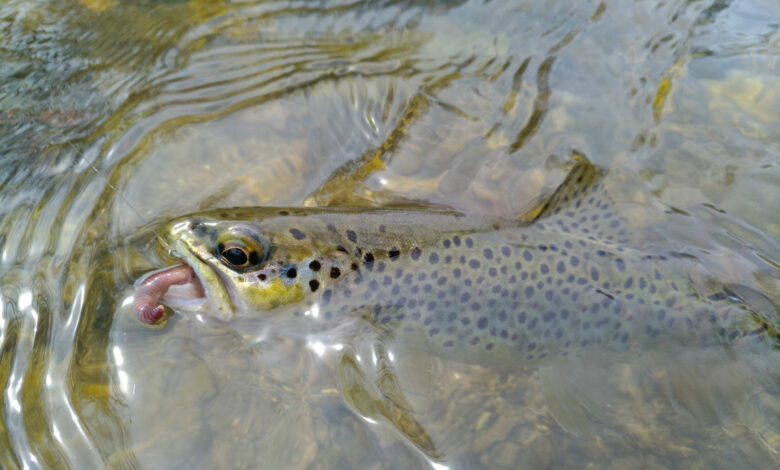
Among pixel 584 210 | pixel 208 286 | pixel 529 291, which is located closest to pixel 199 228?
pixel 208 286

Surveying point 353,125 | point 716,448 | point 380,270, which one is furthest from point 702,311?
point 353,125

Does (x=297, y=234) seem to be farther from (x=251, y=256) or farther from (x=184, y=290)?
(x=184, y=290)

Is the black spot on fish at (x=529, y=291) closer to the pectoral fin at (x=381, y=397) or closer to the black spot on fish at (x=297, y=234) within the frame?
the pectoral fin at (x=381, y=397)

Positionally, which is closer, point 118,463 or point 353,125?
point 118,463

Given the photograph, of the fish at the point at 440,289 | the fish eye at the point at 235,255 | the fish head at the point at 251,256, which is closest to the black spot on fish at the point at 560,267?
the fish at the point at 440,289

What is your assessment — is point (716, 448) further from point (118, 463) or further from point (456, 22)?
point (456, 22)

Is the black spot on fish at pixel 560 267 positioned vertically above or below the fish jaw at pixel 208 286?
below
